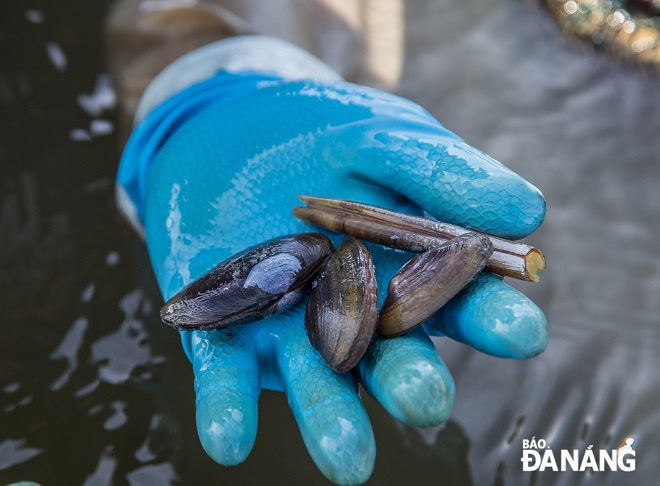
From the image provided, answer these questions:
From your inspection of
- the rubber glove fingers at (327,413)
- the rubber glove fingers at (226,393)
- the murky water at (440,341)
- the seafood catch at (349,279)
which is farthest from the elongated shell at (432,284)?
the murky water at (440,341)

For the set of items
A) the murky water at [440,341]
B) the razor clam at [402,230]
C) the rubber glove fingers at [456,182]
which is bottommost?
the murky water at [440,341]

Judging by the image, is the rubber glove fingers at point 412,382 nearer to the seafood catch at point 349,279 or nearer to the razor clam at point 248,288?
the seafood catch at point 349,279

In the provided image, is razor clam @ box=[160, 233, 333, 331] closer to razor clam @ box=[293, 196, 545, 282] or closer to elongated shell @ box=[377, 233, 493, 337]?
razor clam @ box=[293, 196, 545, 282]

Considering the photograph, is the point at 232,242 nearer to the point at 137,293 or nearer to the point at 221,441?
the point at 221,441

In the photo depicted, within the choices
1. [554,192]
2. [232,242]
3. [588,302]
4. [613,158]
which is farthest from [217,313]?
[613,158]

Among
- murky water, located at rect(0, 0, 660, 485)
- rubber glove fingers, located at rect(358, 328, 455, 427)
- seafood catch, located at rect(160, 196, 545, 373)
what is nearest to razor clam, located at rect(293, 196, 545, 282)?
seafood catch, located at rect(160, 196, 545, 373)

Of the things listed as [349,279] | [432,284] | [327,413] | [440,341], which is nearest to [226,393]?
[327,413]

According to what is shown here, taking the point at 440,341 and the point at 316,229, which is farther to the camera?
the point at 440,341

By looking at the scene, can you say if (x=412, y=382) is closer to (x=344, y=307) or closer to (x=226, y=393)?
(x=344, y=307)
